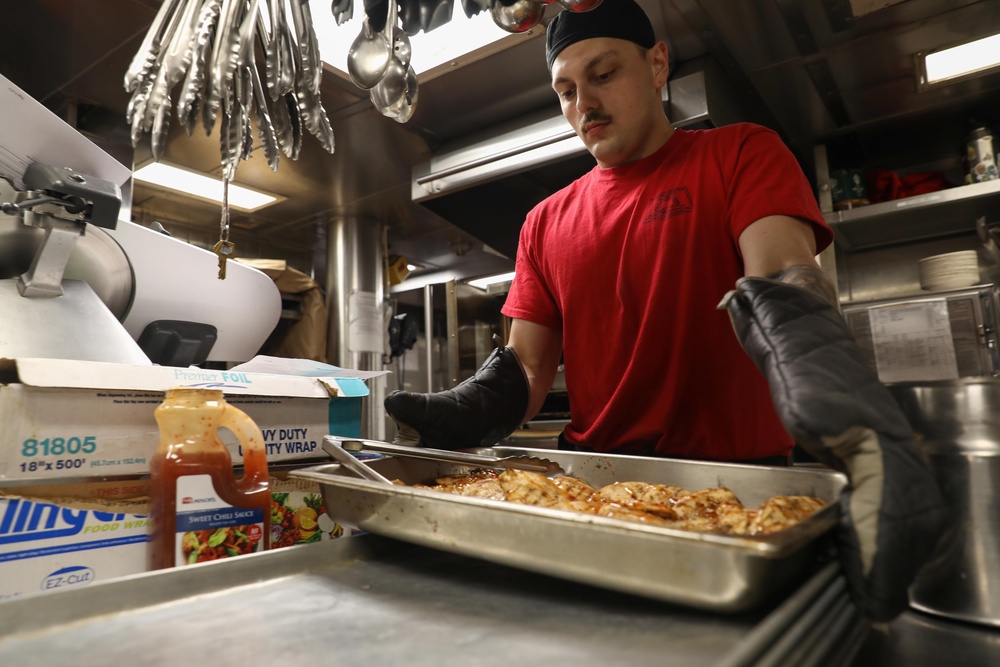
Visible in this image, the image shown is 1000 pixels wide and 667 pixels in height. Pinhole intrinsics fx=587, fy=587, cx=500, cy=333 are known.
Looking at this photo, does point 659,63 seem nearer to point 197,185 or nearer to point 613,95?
point 613,95

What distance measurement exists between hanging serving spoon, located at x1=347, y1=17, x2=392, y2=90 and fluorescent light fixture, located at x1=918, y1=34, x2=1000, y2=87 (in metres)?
2.20

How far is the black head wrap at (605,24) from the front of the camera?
4.25 ft

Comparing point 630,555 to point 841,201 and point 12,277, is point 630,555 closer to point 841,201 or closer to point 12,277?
point 12,277

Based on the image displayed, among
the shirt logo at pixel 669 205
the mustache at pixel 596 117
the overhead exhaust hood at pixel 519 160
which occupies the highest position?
the overhead exhaust hood at pixel 519 160

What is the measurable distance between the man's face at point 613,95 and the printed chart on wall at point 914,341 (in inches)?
78.4

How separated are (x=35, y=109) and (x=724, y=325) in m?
1.26

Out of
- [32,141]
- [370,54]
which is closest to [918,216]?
[370,54]

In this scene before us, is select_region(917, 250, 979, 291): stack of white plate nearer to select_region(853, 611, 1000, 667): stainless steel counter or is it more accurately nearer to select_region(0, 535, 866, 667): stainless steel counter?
select_region(853, 611, 1000, 667): stainless steel counter

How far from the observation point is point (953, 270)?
2.61 metres

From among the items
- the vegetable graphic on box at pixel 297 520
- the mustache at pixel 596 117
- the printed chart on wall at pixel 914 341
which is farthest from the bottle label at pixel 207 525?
the printed chart on wall at pixel 914 341

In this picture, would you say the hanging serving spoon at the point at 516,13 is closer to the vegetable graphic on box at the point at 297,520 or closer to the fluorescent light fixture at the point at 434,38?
the vegetable graphic on box at the point at 297,520

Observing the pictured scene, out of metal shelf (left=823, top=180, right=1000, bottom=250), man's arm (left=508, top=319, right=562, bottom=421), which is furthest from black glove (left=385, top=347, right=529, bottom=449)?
metal shelf (left=823, top=180, right=1000, bottom=250)

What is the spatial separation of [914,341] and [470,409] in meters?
2.48

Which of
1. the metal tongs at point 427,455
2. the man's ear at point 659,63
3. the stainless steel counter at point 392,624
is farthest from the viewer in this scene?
the man's ear at point 659,63
